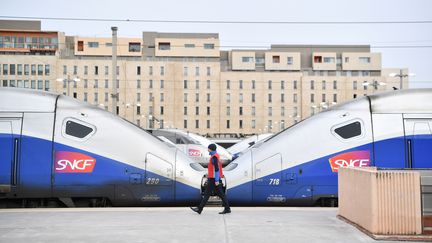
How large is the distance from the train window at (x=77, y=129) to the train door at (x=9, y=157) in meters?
1.20

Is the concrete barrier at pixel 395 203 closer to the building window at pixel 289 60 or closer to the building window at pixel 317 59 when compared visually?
the building window at pixel 289 60

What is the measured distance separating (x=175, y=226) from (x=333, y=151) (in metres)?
5.85

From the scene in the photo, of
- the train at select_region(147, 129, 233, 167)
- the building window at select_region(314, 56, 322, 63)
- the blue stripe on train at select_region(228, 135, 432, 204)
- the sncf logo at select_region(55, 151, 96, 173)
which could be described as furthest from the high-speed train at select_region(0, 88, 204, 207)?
the building window at select_region(314, 56, 322, 63)

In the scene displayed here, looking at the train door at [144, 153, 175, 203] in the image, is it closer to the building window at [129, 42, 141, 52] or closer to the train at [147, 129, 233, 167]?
the train at [147, 129, 233, 167]

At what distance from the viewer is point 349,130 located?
14.9 metres

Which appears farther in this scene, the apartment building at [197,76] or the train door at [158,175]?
the apartment building at [197,76]

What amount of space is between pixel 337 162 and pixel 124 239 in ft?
23.8

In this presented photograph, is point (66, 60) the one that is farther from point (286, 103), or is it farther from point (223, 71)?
point (286, 103)

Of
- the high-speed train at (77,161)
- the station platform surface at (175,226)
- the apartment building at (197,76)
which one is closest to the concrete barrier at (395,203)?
the station platform surface at (175,226)

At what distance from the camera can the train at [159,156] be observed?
14602 millimetres

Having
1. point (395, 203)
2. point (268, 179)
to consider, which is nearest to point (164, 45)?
point (268, 179)

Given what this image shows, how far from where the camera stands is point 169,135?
117ft

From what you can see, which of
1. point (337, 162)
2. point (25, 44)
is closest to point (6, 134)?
point (337, 162)

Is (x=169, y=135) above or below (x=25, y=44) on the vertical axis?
below
